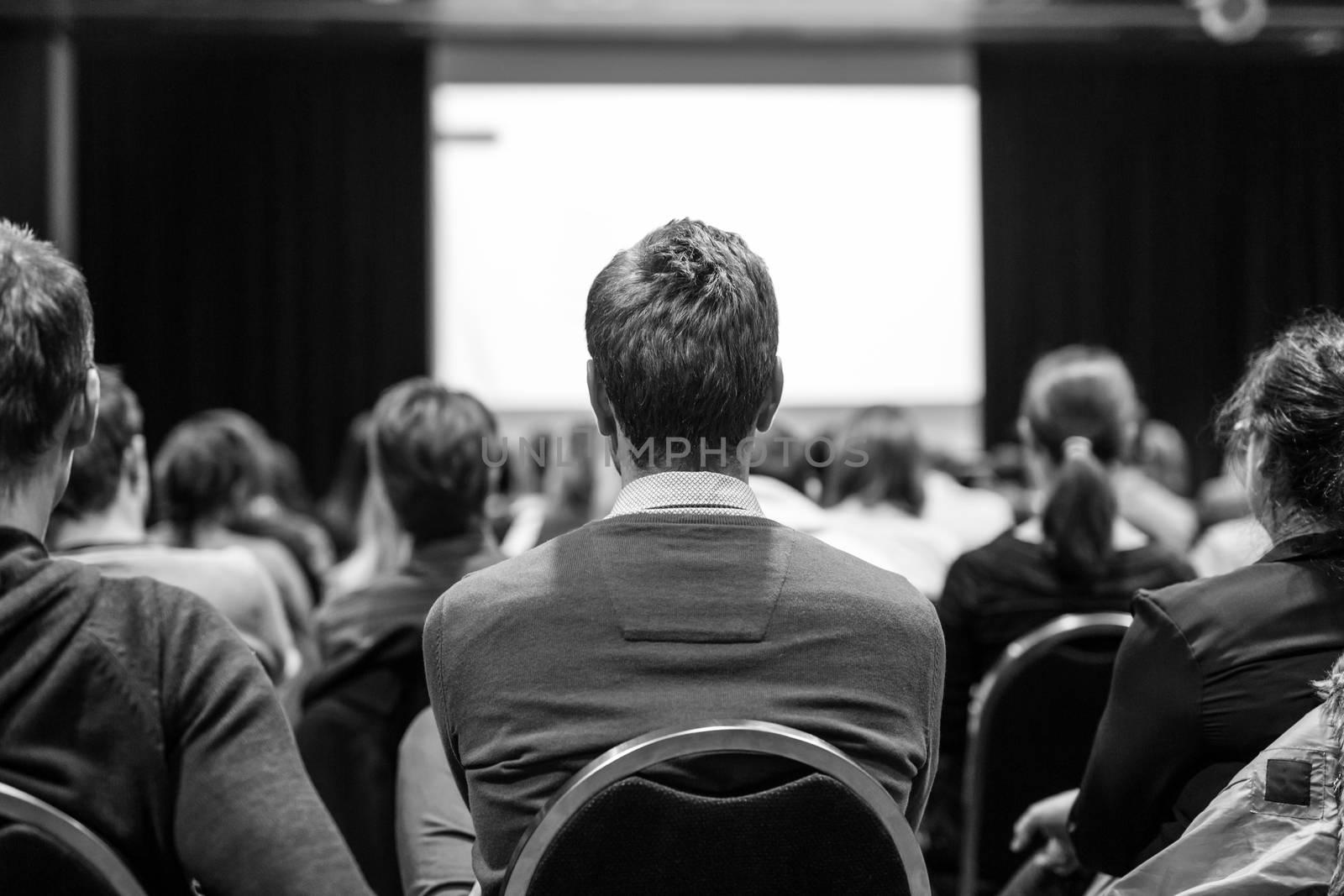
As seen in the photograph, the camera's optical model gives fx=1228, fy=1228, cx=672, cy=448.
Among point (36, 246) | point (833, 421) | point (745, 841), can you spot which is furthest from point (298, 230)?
point (745, 841)

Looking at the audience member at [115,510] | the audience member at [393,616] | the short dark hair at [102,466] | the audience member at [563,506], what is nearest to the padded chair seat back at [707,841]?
the audience member at [393,616]

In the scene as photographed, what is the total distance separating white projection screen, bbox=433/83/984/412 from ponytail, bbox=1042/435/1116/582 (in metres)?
4.66

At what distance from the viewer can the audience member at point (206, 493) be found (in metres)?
2.83

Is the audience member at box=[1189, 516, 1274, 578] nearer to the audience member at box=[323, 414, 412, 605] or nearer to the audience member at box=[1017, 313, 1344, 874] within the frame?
the audience member at box=[1017, 313, 1344, 874]

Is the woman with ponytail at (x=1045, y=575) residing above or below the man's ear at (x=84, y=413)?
below

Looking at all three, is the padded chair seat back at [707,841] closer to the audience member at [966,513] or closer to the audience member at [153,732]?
the audience member at [153,732]

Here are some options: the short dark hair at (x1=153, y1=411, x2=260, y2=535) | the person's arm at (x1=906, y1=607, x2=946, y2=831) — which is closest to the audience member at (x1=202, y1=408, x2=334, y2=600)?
the short dark hair at (x1=153, y1=411, x2=260, y2=535)

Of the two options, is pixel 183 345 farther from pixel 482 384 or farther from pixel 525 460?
pixel 525 460

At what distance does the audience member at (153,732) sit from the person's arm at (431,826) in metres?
0.30

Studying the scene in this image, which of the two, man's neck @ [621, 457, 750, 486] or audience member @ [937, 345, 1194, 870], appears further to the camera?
audience member @ [937, 345, 1194, 870]

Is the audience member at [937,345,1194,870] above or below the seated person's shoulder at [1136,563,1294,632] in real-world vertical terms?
below

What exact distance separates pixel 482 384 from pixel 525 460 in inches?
39.8

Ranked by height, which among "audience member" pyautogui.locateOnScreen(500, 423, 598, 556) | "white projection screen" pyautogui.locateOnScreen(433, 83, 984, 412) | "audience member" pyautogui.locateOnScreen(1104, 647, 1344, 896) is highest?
"white projection screen" pyautogui.locateOnScreen(433, 83, 984, 412)

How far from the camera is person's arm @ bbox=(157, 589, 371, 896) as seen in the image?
995 millimetres
